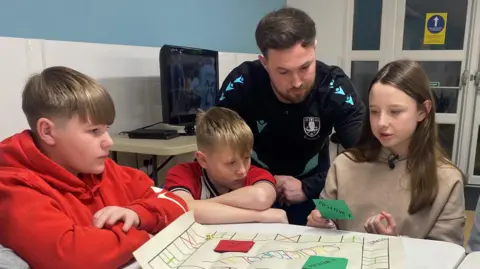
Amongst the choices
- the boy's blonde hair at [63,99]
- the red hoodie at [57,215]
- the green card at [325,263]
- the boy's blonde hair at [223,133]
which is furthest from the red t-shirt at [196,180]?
the green card at [325,263]

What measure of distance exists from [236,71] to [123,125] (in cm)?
83

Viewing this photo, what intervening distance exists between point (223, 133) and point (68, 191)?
54cm

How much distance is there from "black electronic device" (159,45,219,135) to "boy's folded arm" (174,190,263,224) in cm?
111

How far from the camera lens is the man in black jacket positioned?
151 cm

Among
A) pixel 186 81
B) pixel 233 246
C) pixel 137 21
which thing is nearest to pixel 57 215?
pixel 233 246

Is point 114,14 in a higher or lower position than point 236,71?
higher

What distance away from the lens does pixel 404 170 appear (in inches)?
52.4

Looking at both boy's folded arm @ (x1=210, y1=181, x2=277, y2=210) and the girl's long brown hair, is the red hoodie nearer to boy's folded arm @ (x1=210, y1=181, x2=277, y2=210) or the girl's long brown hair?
boy's folded arm @ (x1=210, y1=181, x2=277, y2=210)

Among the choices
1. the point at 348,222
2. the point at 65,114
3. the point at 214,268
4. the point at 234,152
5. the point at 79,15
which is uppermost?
the point at 79,15

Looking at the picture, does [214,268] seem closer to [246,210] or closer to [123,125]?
[246,210]

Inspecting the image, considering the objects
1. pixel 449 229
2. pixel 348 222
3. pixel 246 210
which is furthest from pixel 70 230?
pixel 449 229

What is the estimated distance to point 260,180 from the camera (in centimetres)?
138

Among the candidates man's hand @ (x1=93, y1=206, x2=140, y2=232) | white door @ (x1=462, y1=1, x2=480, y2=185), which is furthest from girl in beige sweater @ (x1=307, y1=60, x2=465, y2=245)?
white door @ (x1=462, y1=1, x2=480, y2=185)

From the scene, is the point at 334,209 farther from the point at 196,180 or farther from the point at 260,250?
the point at 196,180
